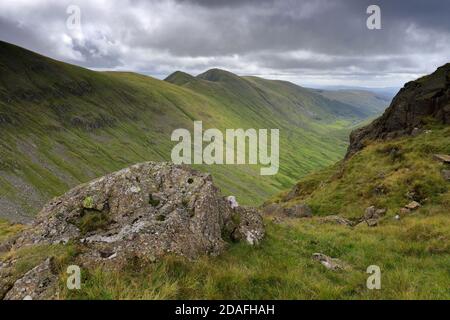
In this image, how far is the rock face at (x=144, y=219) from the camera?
41.1ft

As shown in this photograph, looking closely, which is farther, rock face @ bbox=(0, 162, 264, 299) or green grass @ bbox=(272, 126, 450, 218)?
green grass @ bbox=(272, 126, 450, 218)

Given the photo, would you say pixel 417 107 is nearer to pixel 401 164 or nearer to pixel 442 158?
pixel 401 164

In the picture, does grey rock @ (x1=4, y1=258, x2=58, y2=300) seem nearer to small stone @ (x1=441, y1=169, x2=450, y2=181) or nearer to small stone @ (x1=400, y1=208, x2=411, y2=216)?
small stone @ (x1=400, y1=208, x2=411, y2=216)

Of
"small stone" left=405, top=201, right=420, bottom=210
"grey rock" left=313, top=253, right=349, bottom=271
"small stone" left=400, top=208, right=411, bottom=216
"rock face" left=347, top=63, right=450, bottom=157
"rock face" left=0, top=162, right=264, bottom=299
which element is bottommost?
"small stone" left=400, top=208, right=411, bottom=216

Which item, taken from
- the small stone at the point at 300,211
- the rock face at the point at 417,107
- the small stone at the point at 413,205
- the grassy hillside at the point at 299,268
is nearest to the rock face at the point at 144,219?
the grassy hillside at the point at 299,268

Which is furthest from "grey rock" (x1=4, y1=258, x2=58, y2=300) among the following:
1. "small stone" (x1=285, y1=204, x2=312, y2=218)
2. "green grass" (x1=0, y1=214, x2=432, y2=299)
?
"small stone" (x1=285, y1=204, x2=312, y2=218)

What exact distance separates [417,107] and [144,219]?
142 feet

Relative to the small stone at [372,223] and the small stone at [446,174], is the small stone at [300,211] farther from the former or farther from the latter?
the small stone at [446,174]

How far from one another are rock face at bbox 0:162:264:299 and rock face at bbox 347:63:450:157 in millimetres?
34807

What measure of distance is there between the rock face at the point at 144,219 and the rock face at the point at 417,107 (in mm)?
34807

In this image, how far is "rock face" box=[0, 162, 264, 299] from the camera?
12.5 metres

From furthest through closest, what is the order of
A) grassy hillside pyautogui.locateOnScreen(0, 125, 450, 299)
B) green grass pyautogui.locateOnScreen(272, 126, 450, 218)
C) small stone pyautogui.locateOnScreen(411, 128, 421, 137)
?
small stone pyautogui.locateOnScreen(411, 128, 421, 137)
green grass pyautogui.locateOnScreen(272, 126, 450, 218)
grassy hillside pyautogui.locateOnScreen(0, 125, 450, 299)

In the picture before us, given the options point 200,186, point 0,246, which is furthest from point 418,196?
point 0,246
